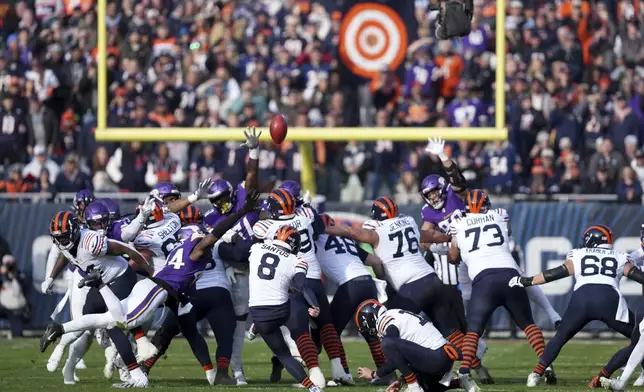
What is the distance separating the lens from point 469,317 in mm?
12047

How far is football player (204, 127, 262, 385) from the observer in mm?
12602

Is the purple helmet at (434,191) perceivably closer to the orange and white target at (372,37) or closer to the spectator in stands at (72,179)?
the orange and white target at (372,37)

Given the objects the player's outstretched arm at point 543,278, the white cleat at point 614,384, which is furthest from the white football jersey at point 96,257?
the white cleat at point 614,384

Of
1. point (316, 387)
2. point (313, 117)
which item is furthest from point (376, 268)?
point (313, 117)

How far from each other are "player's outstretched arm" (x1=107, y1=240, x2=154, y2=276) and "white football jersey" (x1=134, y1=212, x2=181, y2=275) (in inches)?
18.5

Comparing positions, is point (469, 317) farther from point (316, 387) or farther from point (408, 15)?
point (408, 15)

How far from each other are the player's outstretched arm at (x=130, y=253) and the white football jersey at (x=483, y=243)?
2.64m

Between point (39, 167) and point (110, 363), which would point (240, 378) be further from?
point (39, 167)

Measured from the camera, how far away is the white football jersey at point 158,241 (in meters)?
12.9

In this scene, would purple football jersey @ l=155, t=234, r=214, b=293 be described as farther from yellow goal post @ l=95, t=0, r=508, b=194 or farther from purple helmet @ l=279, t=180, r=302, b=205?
yellow goal post @ l=95, t=0, r=508, b=194

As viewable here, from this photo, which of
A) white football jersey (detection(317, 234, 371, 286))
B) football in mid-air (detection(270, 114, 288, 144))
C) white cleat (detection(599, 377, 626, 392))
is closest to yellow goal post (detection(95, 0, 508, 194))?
football in mid-air (detection(270, 114, 288, 144))

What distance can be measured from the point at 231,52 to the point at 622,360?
31.2ft

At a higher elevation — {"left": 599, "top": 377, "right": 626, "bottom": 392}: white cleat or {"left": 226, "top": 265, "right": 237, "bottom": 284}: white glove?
{"left": 226, "top": 265, "right": 237, "bottom": 284}: white glove

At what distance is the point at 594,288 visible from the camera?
1182 centimetres
